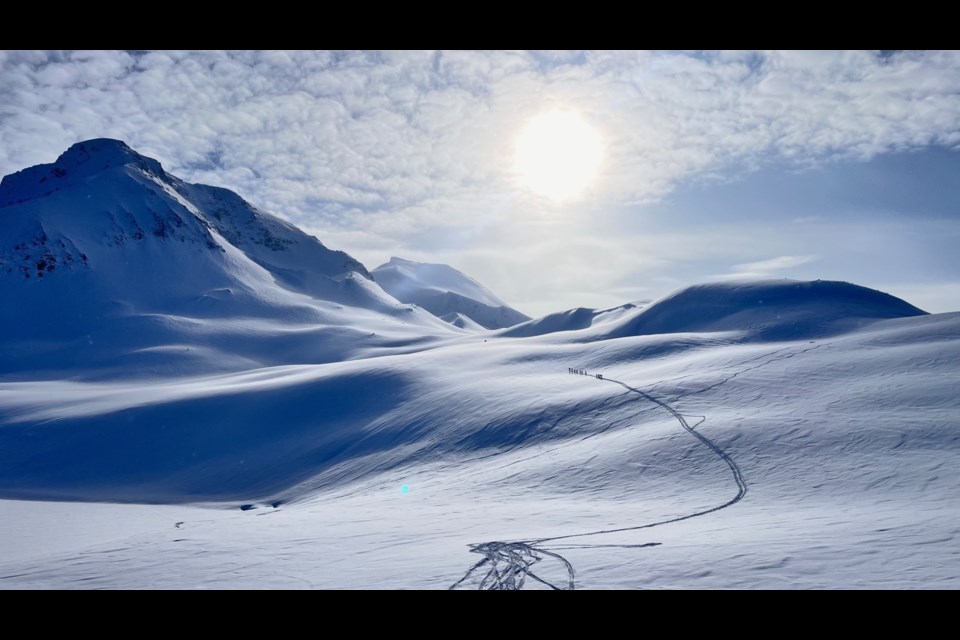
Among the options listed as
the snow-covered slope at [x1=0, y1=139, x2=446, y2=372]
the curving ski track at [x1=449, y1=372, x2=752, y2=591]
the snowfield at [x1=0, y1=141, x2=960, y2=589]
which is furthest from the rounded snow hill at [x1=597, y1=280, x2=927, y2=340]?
the snow-covered slope at [x1=0, y1=139, x2=446, y2=372]

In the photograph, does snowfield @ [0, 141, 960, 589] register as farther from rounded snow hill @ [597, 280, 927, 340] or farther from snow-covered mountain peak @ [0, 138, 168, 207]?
snow-covered mountain peak @ [0, 138, 168, 207]

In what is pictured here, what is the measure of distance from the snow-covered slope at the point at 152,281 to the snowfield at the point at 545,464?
76.5 feet

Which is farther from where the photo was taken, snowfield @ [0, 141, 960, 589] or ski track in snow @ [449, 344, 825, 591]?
snowfield @ [0, 141, 960, 589]

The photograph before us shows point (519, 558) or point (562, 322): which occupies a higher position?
point (562, 322)

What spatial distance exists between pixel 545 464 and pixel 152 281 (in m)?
130

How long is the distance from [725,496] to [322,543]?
11.0 metres

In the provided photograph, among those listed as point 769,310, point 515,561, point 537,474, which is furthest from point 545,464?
point 769,310

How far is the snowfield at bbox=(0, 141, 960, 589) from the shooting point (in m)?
10.6

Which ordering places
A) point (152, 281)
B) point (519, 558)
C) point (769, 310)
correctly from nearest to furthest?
point (519, 558)
point (769, 310)
point (152, 281)

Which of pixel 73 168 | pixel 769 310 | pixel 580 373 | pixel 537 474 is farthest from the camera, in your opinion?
pixel 73 168

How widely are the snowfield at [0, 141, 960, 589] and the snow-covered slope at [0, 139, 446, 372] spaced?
23317 millimetres

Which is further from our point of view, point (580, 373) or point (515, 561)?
point (580, 373)

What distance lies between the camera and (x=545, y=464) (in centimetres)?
2191

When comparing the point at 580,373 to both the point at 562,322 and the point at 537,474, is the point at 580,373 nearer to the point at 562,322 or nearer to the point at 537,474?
the point at 537,474
